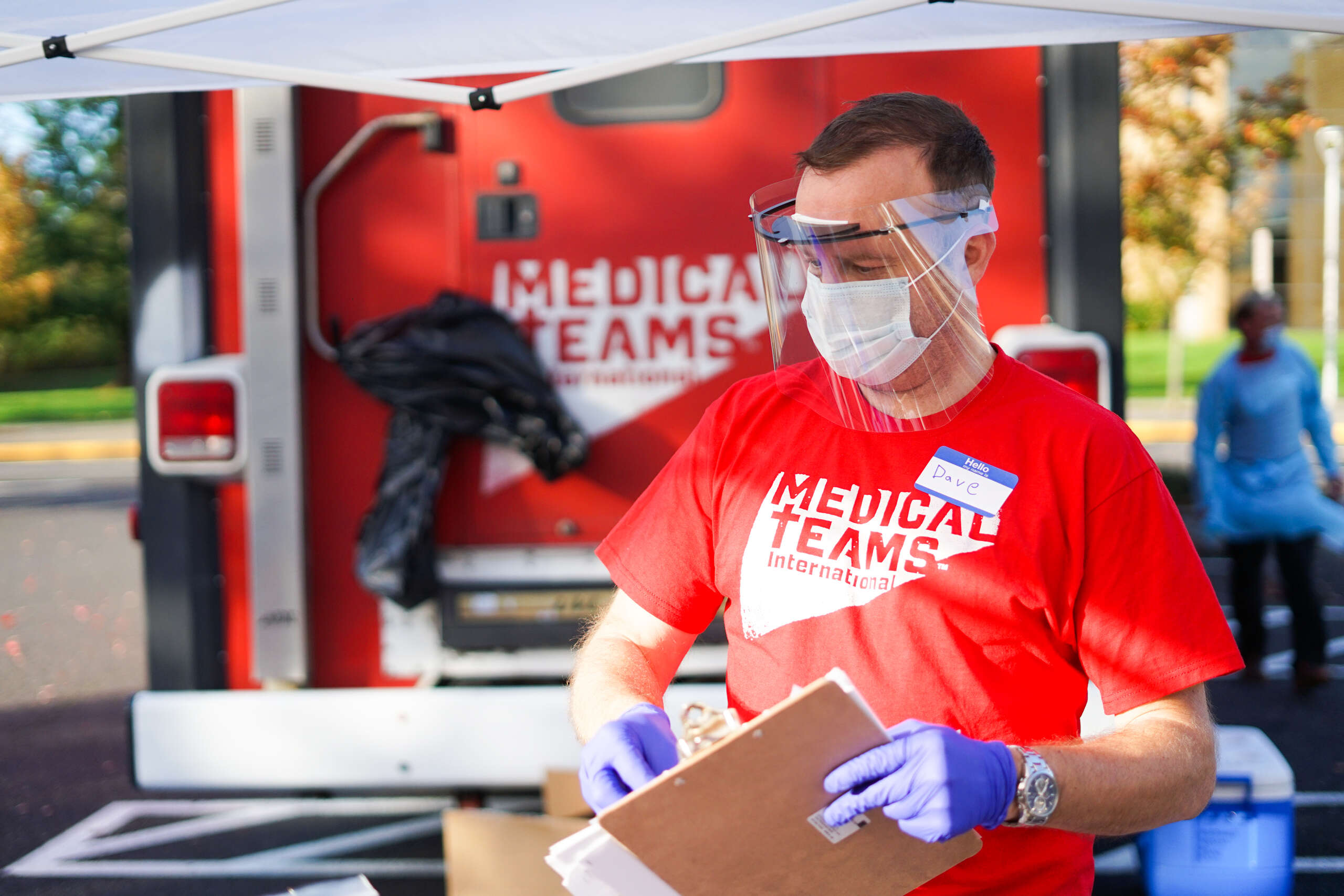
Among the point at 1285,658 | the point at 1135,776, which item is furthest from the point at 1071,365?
the point at 1285,658

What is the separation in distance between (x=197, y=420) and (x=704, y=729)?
2532 mm

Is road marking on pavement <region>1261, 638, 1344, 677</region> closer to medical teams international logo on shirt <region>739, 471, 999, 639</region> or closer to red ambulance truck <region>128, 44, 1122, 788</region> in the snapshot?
red ambulance truck <region>128, 44, 1122, 788</region>

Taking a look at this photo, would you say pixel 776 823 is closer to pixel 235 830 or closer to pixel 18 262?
pixel 235 830

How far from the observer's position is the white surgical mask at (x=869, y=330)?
1.68 meters

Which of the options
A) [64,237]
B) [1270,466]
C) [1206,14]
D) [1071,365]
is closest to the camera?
[1206,14]

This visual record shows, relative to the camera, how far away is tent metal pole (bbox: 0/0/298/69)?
2.19 meters

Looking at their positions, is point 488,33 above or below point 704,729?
above

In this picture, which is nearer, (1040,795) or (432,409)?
(1040,795)

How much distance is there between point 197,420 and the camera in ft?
11.6

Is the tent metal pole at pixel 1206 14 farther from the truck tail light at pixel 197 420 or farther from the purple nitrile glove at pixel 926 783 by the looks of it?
the truck tail light at pixel 197 420

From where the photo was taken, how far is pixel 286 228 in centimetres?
355

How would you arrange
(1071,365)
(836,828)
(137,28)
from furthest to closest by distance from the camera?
(1071,365)
(137,28)
(836,828)

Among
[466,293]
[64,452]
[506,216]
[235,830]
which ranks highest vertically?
[506,216]

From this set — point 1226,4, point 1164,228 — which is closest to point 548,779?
point 1226,4
